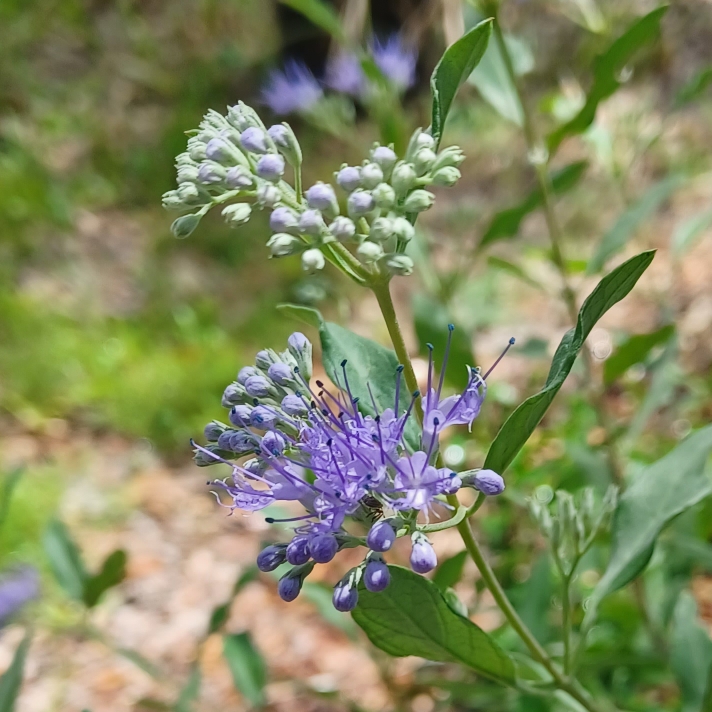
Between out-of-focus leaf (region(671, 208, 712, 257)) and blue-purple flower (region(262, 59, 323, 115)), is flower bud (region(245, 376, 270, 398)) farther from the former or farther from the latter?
blue-purple flower (region(262, 59, 323, 115))

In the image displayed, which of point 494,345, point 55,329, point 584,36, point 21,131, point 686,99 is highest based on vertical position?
point 21,131

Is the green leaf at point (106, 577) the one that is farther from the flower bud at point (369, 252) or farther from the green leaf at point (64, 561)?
the flower bud at point (369, 252)

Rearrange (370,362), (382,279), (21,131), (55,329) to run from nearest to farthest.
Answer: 1. (382,279)
2. (370,362)
3. (55,329)
4. (21,131)

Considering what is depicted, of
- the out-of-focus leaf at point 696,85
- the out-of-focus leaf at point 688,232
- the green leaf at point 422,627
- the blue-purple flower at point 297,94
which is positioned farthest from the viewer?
the blue-purple flower at point 297,94

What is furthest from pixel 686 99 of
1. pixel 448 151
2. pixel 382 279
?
pixel 382 279

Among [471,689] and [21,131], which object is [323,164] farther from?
[471,689]

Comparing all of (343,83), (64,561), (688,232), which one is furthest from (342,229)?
(343,83)

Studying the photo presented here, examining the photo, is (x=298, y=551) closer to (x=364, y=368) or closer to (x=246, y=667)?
(x=364, y=368)

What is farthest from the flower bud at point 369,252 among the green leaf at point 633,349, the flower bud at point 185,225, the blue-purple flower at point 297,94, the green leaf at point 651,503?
the blue-purple flower at point 297,94
